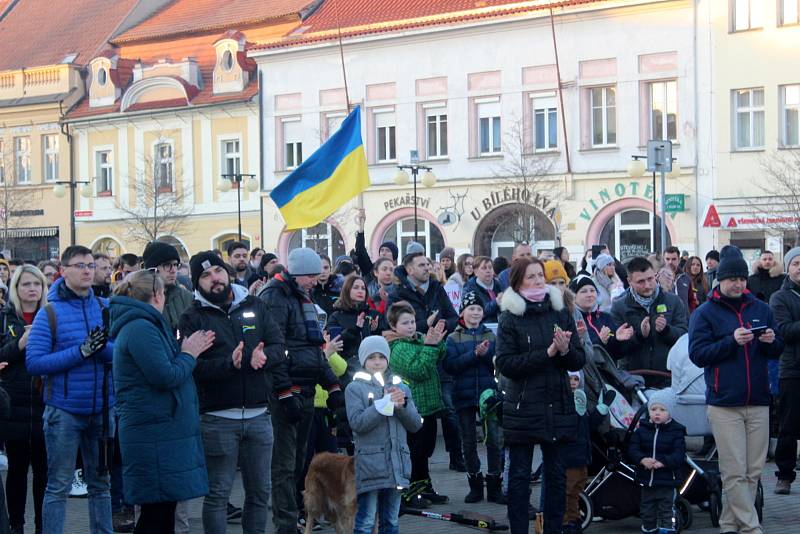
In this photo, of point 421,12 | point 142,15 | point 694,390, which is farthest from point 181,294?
point 142,15

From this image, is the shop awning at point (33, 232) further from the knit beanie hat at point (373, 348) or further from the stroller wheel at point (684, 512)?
the stroller wheel at point (684, 512)

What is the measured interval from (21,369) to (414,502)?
3.52m

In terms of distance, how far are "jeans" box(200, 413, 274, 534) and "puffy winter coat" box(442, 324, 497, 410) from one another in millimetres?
3156

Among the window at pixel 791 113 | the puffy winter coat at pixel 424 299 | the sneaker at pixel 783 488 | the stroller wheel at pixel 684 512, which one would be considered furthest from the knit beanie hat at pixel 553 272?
the window at pixel 791 113

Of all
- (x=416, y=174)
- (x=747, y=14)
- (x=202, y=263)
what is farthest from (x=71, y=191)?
(x=202, y=263)

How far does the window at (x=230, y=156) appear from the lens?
4581cm

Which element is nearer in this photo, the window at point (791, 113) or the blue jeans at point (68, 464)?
the blue jeans at point (68, 464)

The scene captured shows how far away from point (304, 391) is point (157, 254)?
151cm

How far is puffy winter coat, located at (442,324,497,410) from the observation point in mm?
11602

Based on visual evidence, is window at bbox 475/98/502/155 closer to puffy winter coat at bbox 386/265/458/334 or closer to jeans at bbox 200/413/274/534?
puffy winter coat at bbox 386/265/458/334

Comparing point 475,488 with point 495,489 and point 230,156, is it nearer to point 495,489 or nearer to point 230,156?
point 495,489

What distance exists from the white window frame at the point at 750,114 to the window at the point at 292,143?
576 inches

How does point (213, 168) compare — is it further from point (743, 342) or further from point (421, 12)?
point (743, 342)

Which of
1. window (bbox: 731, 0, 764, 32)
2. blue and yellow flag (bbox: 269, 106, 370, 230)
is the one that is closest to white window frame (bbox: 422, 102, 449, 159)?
window (bbox: 731, 0, 764, 32)
